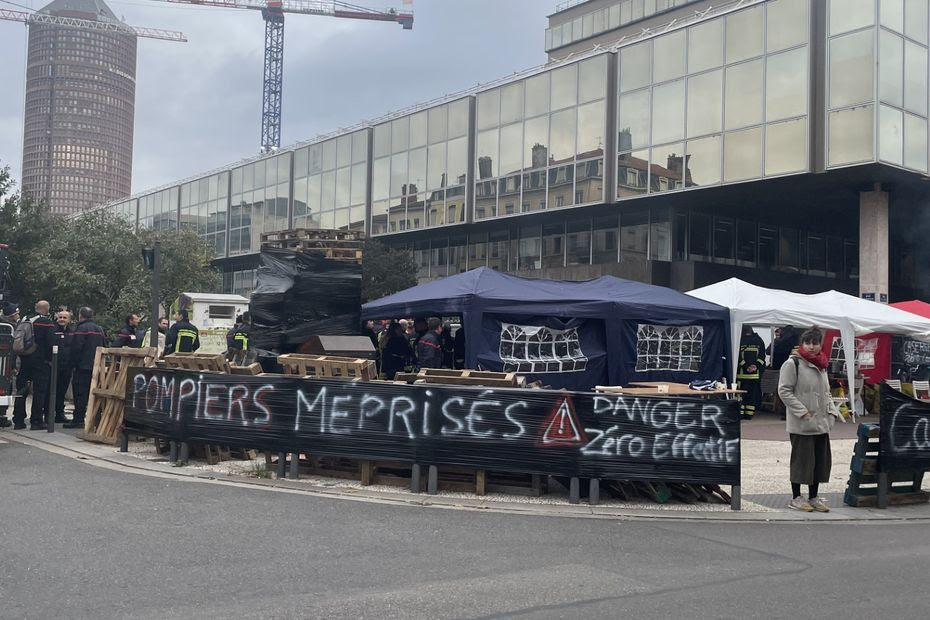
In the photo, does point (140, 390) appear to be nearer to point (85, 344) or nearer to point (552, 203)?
point (85, 344)

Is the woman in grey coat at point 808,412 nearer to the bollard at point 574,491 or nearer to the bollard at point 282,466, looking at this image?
the bollard at point 574,491

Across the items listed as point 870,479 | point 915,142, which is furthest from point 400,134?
point 870,479

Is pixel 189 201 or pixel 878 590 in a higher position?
pixel 189 201

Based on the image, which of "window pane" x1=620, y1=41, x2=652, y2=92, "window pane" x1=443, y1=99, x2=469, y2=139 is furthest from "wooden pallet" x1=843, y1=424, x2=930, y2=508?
"window pane" x1=443, y1=99, x2=469, y2=139

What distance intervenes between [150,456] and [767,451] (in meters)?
8.47

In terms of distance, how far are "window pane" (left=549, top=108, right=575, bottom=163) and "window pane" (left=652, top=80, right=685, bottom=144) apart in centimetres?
376

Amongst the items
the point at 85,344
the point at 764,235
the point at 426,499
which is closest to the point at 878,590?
the point at 426,499

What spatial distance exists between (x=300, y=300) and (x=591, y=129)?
858 inches

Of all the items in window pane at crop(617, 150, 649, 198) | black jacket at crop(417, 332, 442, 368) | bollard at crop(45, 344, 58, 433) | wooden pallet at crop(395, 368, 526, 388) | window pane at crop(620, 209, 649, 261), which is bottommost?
bollard at crop(45, 344, 58, 433)

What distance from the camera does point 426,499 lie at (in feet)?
27.2

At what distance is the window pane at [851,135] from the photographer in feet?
86.3

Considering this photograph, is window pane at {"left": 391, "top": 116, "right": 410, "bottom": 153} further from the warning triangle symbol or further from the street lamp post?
the warning triangle symbol

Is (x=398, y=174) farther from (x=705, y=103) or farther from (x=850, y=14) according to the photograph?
(x=850, y=14)

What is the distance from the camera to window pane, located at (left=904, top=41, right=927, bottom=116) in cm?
2700
